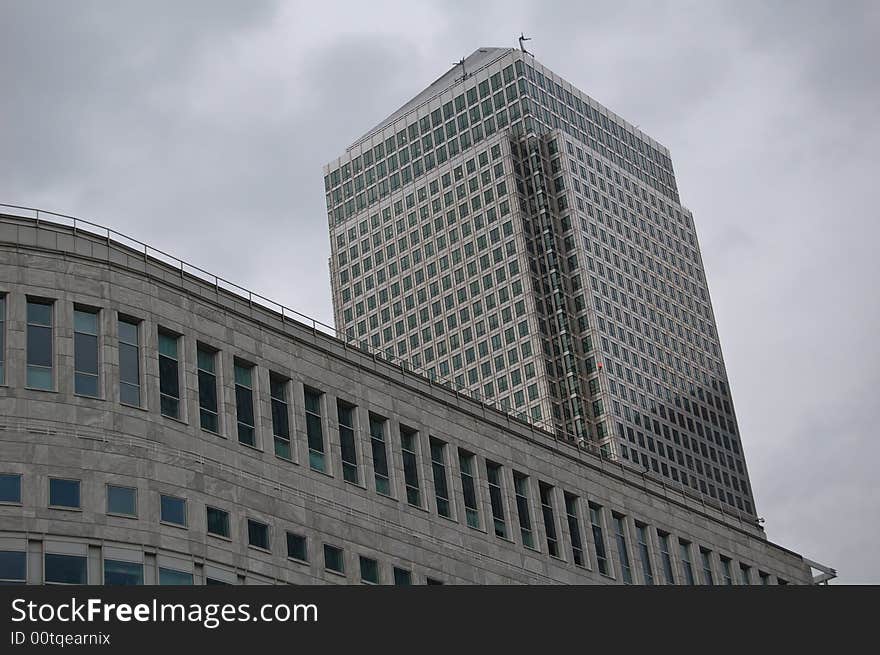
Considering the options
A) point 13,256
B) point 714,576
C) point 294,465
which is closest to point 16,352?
point 13,256

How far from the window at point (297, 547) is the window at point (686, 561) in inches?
1230

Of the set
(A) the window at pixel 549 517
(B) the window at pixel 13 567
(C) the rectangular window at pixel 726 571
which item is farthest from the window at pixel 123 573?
(C) the rectangular window at pixel 726 571

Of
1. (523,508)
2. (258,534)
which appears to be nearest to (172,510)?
(258,534)

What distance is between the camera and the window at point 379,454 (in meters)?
71.2

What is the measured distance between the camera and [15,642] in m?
36.9

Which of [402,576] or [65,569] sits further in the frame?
[402,576]

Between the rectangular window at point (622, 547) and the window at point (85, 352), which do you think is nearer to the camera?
the window at point (85, 352)

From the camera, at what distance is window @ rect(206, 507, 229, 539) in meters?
61.7

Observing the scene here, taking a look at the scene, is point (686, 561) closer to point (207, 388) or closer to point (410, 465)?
point (410, 465)

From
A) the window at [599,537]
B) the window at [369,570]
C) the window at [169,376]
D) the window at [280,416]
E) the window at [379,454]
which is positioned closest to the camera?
the window at [169,376]

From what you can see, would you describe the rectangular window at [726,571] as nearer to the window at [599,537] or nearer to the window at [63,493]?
the window at [599,537]

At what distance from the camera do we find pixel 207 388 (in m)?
65.2

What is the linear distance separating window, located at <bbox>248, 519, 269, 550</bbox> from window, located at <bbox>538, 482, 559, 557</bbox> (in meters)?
20.8

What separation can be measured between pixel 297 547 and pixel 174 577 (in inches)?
298
